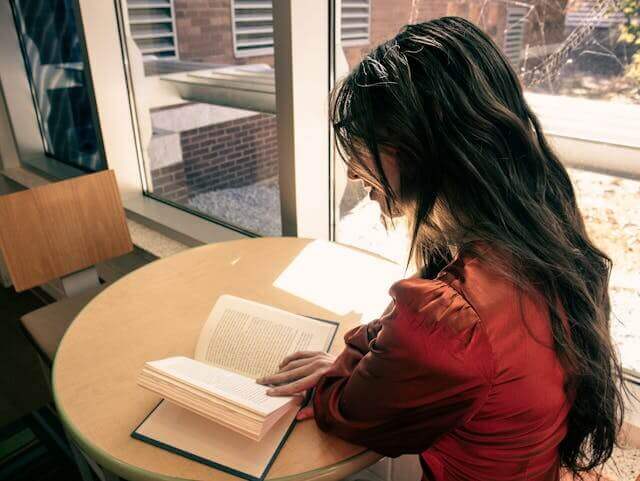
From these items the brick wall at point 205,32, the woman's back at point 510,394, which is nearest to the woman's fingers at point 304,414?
the woman's back at point 510,394

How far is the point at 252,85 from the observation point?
1.93m

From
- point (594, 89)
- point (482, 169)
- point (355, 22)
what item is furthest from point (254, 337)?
point (355, 22)

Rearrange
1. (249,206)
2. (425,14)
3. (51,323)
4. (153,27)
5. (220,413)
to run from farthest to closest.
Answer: (153,27)
(249,206)
(51,323)
(425,14)
(220,413)

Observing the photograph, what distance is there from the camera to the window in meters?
1.07

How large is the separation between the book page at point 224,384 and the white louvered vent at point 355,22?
112 cm

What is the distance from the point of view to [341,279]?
1302mm

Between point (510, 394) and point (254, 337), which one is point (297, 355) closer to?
point (254, 337)

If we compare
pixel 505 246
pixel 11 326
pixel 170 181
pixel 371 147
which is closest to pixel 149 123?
pixel 170 181

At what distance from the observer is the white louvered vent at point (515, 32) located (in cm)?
119

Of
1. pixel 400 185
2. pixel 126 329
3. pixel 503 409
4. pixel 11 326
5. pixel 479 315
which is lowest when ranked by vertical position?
pixel 11 326

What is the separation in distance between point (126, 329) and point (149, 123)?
1.70m

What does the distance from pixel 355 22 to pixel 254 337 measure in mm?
1041

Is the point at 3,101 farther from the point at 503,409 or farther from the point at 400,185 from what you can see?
the point at 503,409

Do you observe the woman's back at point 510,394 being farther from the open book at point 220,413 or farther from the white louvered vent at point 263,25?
the white louvered vent at point 263,25
